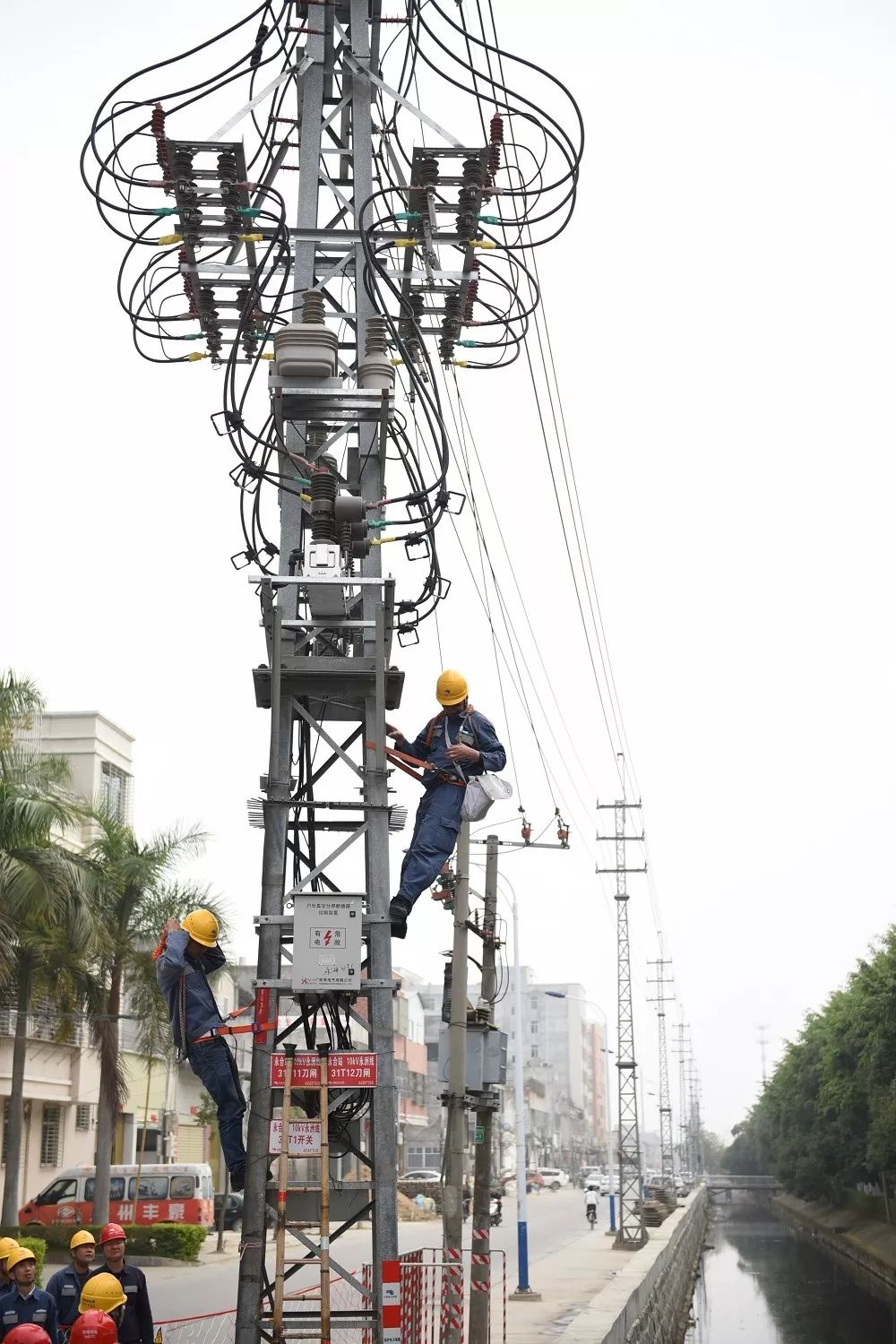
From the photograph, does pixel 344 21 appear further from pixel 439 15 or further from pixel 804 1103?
pixel 804 1103

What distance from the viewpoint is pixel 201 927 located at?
10086 mm

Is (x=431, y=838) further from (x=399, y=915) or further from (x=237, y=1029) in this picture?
(x=237, y=1029)

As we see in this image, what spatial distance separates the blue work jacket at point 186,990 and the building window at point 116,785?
3507cm

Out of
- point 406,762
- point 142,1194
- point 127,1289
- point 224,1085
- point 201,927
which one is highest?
point 406,762

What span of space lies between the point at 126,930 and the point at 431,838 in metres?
22.9

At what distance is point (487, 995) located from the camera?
59.8ft

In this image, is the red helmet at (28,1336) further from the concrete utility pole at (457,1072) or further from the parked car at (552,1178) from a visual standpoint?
the parked car at (552,1178)

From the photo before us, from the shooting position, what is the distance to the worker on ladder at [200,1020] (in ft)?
32.6

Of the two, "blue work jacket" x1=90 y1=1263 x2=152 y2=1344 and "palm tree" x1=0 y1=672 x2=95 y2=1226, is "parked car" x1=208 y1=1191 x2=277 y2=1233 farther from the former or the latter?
"blue work jacket" x1=90 y1=1263 x2=152 y2=1344

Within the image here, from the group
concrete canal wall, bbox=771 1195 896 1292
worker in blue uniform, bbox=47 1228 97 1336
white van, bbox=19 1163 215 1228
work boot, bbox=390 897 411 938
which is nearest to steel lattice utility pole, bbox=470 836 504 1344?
work boot, bbox=390 897 411 938

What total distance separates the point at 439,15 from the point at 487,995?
1075 centimetres

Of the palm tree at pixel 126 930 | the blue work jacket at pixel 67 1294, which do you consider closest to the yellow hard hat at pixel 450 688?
the blue work jacket at pixel 67 1294

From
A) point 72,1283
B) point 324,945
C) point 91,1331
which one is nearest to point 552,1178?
point 324,945

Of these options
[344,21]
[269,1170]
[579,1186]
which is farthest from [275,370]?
[579,1186]
